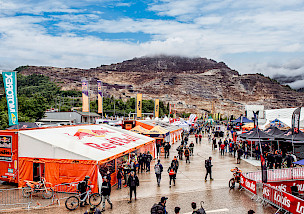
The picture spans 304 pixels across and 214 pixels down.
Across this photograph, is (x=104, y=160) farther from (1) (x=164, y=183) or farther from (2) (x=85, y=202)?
(1) (x=164, y=183)

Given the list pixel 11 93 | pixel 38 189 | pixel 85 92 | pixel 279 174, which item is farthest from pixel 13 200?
pixel 85 92

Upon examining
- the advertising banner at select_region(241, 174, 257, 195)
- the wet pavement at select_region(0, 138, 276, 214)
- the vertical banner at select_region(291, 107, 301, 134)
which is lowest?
the wet pavement at select_region(0, 138, 276, 214)

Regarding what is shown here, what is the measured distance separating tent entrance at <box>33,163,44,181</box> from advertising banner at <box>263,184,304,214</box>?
10.2m

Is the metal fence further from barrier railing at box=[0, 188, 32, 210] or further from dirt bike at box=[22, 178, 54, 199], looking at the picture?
dirt bike at box=[22, 178, 54, 199]

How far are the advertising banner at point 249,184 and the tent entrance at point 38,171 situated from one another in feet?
32.1

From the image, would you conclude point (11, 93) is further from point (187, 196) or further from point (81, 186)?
point (187, 196)

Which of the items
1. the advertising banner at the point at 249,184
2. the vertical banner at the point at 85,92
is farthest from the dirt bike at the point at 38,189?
the vertical banner at the point at 85,92

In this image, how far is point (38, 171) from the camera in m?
12.7

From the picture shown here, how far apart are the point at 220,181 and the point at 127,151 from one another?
5.65 meters

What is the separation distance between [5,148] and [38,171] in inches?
92.0

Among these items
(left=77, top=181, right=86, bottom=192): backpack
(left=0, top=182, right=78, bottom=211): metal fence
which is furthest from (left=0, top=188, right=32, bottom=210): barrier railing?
(left=77, top=181, right=86, bottom=192): backpack

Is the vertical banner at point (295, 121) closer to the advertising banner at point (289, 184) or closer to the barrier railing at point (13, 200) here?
the advertising banner at point (289, 184)

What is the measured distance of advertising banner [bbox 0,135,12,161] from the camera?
13.2 m

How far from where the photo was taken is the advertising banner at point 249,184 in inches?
457
